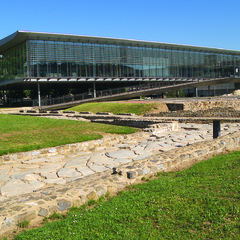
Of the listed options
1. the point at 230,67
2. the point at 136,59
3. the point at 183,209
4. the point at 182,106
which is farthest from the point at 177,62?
the point at 183,209

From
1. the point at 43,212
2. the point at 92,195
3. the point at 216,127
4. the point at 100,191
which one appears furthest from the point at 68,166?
the point at 216,127

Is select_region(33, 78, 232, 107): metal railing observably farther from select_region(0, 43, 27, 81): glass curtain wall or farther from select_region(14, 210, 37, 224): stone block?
select_region(14, 210, 37, 224): stone block

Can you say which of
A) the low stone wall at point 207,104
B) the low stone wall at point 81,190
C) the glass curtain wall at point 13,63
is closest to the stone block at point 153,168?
the low stone wall at point 81,190

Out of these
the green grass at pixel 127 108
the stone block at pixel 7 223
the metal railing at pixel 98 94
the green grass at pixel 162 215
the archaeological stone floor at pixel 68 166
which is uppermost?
the metal railing at pixel 98 94

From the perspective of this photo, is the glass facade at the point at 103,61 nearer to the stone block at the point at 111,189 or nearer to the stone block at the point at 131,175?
the stone block at the point at 131,175

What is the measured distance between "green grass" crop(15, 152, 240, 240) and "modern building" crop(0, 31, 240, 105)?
38.8 meters

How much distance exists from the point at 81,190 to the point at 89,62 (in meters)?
→ 42.9

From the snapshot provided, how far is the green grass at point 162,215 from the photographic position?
3445mm

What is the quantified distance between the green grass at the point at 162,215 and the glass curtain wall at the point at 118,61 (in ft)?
129

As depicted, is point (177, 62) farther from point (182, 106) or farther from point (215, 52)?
point (182, 106)

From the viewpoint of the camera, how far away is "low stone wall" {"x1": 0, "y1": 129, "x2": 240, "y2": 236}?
3.87m

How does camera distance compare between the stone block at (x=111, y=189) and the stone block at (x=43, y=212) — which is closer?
the stone block at (x=43, y=212)

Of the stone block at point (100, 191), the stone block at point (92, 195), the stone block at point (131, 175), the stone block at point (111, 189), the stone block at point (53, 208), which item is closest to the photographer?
the stone block at point (53, 208)

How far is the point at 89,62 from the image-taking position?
45.9 meters
